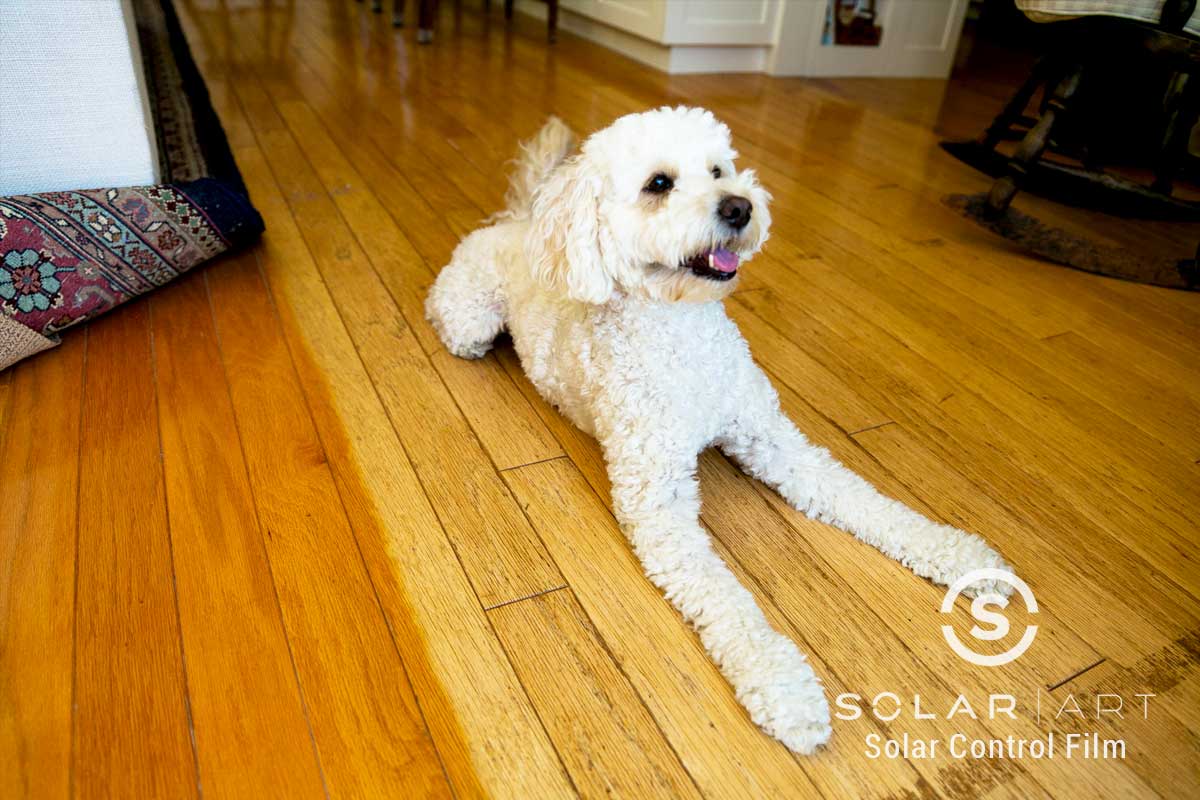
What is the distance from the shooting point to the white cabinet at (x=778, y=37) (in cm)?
400

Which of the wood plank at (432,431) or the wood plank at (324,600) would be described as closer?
the wood plank at (324,600)

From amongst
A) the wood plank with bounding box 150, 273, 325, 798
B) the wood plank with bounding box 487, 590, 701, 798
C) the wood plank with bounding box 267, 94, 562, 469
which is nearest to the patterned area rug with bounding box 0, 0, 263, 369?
the wood plank with bounding box 150, 273, 325, 798

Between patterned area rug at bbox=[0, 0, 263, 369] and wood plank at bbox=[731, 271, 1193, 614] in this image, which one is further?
patterned area rug at bbox=[0, 0, 263, 369]

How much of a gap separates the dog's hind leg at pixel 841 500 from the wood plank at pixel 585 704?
0.41 metres

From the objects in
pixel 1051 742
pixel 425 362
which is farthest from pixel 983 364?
pixel 425 362

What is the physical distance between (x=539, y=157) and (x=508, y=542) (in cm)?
82

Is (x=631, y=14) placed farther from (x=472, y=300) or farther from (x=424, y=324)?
(x=472, y=300)

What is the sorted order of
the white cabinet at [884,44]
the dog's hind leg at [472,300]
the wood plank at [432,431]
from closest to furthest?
the wood plank at [432,431], the dog's hind leg at [472,300], the white cabinet at [884,44]

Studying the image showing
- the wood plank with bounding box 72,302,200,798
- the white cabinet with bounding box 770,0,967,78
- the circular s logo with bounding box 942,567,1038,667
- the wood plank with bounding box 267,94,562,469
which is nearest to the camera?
the wood plank with bounding box 72,302,200,798

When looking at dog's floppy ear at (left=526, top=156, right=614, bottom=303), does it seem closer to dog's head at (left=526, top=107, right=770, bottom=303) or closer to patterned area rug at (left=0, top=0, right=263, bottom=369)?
dog's head at (left=526, top=107, right=770, bottom=303)

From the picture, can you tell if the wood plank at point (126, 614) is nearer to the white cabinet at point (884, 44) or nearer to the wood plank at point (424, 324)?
the wood plank at point (424, 324)

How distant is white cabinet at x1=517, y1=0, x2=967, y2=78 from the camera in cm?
400

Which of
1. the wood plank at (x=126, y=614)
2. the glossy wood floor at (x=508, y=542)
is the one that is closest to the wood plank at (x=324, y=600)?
the glossy wood floor at (x=508, y=542)

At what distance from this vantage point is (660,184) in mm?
1100
